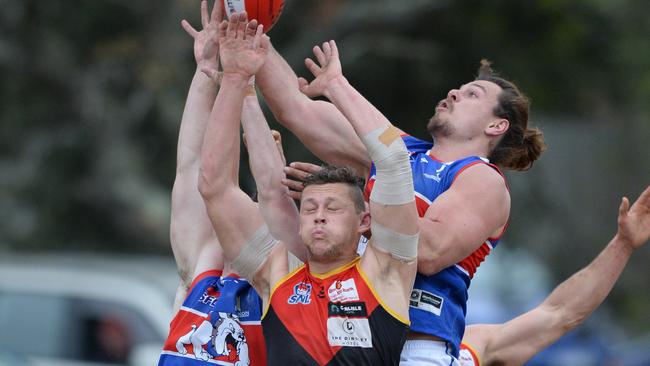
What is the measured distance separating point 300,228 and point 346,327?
23.0 inches

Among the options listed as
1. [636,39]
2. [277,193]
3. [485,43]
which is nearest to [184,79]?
[485,43]

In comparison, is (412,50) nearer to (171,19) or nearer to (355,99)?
(171,19)

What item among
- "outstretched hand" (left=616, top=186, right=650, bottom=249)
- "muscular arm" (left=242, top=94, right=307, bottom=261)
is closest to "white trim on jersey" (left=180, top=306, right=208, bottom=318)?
"muscular arm" (left=242, top=94, right=307, bottom=261)

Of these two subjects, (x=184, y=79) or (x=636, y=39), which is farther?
(x=636, y=39)

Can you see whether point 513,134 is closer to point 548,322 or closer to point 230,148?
point 548,322

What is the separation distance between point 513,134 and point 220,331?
5.64 feet

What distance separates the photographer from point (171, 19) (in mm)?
16609

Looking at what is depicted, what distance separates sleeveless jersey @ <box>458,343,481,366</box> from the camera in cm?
645

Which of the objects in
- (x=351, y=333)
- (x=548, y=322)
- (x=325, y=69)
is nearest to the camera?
(x=351, y=333)

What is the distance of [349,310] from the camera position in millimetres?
5145

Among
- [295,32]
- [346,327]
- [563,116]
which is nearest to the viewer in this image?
[346,327]

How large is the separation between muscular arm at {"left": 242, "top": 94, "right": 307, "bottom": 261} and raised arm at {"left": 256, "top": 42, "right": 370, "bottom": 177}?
11.1 inches

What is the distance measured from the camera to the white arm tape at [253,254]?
550 centimetres

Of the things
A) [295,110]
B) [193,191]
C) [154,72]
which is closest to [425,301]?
[295,110]
